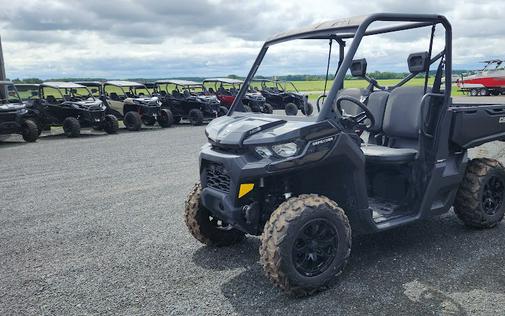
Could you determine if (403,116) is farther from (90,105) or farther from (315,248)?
(90,105)

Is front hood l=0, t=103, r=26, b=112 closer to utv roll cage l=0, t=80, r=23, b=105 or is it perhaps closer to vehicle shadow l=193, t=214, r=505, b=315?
utv roll cage l=0, t=80, r=23, b=105

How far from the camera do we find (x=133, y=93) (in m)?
18.9

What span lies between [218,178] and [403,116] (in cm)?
217

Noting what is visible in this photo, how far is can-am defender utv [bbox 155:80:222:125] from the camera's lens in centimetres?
1850

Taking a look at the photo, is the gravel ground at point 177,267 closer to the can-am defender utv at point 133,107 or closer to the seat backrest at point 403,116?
the seat backrest at point 403,116

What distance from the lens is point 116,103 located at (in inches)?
706

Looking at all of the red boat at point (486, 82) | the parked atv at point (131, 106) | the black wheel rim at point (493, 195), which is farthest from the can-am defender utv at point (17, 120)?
the red boat at point (486, 82)

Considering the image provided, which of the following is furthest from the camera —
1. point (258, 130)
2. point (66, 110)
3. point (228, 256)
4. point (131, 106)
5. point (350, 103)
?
point (131, 106)

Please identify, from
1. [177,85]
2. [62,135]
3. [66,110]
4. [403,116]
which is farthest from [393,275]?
[177,85]

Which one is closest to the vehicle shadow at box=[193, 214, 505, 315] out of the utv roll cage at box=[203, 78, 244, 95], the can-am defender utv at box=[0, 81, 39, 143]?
the can-am defender utv at box=[0, 81, 39, 143]

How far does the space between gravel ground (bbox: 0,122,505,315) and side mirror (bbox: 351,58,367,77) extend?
1.68 m

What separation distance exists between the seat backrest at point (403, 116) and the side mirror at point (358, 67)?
39.3 inches

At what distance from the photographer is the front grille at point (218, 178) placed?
3682mm

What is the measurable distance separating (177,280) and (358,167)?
5.89ft
